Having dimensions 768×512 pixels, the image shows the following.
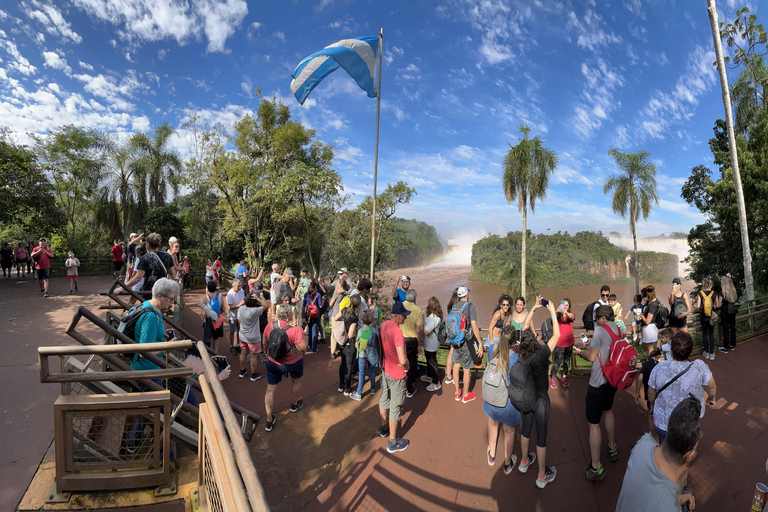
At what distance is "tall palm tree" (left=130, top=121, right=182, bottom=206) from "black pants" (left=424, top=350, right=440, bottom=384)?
989 inches

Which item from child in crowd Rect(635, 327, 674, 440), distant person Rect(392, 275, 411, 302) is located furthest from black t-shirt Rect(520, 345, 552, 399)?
distant person Rect(392, 275, 411, 302)

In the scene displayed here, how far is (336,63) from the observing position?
8.67 meters

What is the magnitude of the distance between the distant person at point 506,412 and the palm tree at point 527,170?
1846 centimetres

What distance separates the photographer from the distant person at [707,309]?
6.17 metres

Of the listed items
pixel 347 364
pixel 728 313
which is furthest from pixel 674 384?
pixel 728 313

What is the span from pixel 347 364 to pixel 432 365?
1404 millimetres

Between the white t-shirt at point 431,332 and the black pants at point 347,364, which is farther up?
the white t-shirt at point 431,332

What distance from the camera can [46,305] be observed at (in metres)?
9.31

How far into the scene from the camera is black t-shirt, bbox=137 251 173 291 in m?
4.93

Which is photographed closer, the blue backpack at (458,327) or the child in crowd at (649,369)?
the child in crowd at (649,369)

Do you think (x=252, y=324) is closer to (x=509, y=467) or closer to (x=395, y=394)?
(x=395, y=394)

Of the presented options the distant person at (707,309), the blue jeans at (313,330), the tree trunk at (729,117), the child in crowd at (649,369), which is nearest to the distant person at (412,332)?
the blue jeans at (313,330)

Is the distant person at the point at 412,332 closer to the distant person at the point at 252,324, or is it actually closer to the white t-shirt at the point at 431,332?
the white t-shirt at the point at 431,332

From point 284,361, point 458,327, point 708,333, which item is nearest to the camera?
point 284,361
